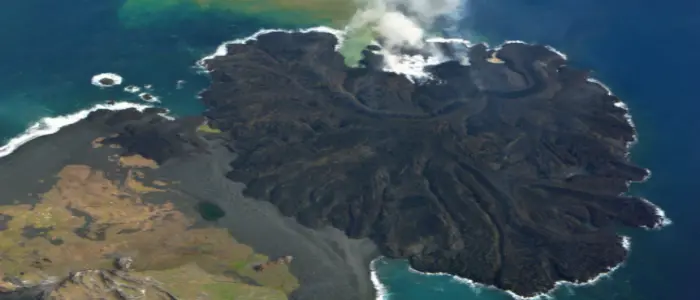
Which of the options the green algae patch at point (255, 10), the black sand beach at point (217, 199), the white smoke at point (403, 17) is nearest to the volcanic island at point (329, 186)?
the black sand beach at point (217, 199)

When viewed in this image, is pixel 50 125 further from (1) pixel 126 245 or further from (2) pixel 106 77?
(1) pixel 126 245

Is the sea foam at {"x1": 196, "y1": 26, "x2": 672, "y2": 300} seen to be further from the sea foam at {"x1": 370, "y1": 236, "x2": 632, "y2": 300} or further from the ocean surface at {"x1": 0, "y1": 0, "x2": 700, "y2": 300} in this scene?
the ocean surface at {"x1": 0, "y1": 0, "x2": 700, "y2": 300}

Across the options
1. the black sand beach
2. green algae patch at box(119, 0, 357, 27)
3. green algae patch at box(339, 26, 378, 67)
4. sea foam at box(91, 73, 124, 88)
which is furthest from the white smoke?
sea foam at box(91, 73, 124, 88)

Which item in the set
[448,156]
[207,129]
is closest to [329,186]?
[448,156]

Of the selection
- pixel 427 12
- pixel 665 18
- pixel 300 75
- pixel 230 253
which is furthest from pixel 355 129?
pixel 665 18

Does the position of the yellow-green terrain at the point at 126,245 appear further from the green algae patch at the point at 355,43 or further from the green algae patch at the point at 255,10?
the green algae patch at the point at 255,10

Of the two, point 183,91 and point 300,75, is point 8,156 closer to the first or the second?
point 183,91
